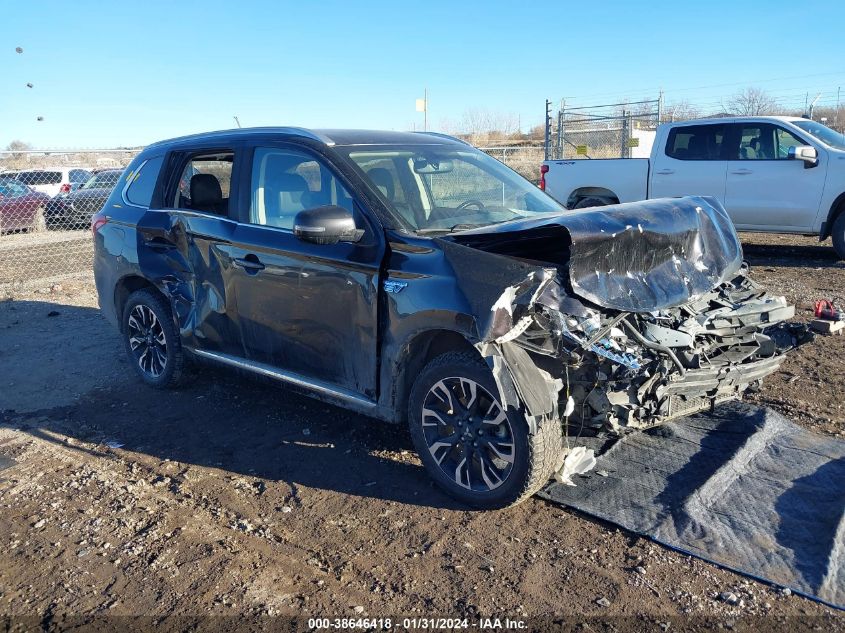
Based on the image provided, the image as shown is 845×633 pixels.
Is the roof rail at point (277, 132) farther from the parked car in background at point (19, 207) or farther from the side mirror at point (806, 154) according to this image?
the parked car in background at point (19, 207)

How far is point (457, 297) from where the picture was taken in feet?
12.1

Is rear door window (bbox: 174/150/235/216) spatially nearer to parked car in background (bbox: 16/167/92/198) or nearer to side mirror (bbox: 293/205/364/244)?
side mirror (bbox: 293/205/364/244)

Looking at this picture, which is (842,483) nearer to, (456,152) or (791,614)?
(791,614)

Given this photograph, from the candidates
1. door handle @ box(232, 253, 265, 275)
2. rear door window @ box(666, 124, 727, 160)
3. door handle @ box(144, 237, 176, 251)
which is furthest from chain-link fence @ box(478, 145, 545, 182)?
door handle @ box(232, 253, 265, 275)

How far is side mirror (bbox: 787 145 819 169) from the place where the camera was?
991 cm

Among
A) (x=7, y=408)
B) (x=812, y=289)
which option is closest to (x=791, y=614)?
(x=7, y=408)

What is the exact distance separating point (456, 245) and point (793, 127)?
861 centimetres

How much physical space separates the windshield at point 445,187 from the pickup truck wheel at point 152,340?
7.13 feet

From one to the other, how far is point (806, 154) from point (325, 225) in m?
8.40

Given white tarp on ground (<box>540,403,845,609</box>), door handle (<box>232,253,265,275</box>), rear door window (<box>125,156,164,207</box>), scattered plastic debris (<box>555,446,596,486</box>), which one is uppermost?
rear door window (<box>125,156,164,207</box>)

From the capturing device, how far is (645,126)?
2556 centimetres

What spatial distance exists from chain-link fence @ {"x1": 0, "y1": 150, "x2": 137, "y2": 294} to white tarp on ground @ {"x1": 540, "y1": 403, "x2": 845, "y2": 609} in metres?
10.3

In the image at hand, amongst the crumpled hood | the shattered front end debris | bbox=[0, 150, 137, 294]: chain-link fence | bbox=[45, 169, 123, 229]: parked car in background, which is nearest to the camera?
the shattered front end debris

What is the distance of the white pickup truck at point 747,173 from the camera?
1005 cm
